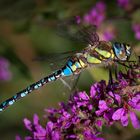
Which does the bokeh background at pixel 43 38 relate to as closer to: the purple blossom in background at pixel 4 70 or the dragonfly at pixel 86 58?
the purple blossom in background at pixel 4 70

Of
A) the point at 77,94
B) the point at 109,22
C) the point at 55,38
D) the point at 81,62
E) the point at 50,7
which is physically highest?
the point at 55,38

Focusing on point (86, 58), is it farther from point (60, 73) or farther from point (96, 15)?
point (96, 15)

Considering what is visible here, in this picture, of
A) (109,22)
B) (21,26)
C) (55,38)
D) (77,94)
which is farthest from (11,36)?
(77,94)

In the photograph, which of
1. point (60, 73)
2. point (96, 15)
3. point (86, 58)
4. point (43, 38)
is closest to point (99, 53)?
point (86, 58)

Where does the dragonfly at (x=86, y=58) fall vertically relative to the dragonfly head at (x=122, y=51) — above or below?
above

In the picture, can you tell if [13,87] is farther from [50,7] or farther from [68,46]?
[50,7]

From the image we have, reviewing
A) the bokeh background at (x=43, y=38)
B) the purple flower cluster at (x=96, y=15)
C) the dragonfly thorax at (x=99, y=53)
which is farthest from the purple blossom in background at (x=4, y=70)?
the dragonfly thorax at (x=99, y=53)
